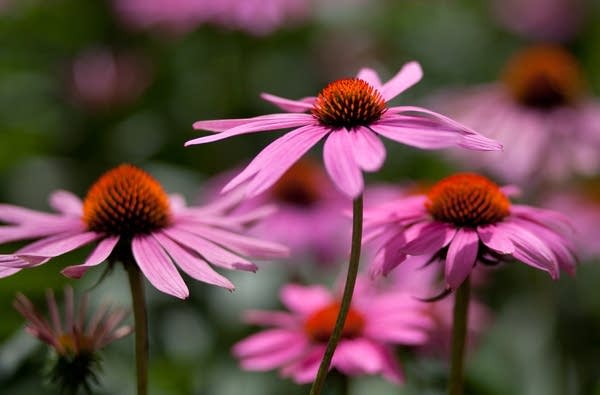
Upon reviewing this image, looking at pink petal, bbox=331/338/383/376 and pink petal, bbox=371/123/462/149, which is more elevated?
pink petal, bbox=371/123/462/149

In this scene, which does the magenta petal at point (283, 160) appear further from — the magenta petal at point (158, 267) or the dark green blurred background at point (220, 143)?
the dark green blurred background at point (220, 143)

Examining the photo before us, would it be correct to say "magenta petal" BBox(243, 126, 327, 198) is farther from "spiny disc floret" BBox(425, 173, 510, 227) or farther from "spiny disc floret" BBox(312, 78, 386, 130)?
"spiny disc floret" BBox(425, 173, 510, 227)

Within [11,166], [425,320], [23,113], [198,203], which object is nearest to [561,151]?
[198,203]

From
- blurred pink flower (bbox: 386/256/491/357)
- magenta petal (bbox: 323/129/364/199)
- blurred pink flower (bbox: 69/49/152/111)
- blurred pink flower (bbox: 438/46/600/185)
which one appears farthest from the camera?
blurred pink flower (bbox: 69/49/152/111)

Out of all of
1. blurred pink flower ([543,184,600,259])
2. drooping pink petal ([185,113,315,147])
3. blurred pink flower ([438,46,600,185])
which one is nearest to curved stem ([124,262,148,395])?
drooping pink petal ([185,113,315,147])

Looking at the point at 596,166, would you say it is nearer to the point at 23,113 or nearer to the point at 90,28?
the point at 23,113

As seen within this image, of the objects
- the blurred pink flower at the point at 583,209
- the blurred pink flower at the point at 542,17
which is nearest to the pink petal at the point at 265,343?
the blurred pink flower at the point at 583,209

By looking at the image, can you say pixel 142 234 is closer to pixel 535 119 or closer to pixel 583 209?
pixel 535 119
